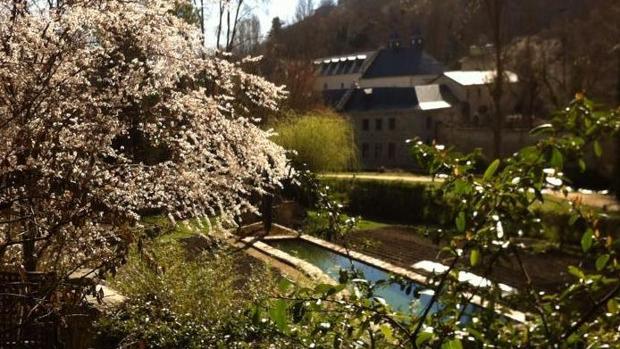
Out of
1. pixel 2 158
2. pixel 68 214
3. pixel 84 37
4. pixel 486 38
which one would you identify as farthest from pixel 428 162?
pixel 486 38

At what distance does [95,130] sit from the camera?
3883 millimetres

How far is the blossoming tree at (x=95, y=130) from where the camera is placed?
3381 millimetres

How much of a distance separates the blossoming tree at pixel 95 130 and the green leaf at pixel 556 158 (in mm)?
2296

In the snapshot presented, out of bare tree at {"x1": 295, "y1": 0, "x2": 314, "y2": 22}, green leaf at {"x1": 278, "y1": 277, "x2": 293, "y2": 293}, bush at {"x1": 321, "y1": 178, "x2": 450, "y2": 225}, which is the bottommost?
bush at {"x1": 321, "y1": 178, "x2": 450, "y2": 225}

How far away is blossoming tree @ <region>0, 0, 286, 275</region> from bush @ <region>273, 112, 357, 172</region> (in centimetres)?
1352

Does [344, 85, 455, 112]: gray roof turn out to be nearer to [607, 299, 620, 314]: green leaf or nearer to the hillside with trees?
the hillside with trees

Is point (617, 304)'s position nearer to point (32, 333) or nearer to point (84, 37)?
point (84, 37)

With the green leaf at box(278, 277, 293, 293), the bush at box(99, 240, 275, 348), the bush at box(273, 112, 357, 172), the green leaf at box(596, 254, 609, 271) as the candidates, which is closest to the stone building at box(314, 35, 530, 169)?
the bush at box(273, 112, 357, 172)

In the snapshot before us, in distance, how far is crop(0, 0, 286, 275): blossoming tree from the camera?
338cm

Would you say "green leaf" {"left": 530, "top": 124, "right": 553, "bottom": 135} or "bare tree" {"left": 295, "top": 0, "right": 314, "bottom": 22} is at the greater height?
"bare tree" {"left": 295, "top": 0, "right": 314, "bottom": 22}

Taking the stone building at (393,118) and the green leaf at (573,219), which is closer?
the green leaf at (573,219)

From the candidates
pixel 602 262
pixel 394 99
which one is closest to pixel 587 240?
pixel 602 262

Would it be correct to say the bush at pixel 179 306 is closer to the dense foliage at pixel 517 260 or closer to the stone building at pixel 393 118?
the dense foliage at pixel 517 260

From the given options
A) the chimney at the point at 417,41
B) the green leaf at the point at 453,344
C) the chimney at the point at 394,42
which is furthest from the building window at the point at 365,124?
the green leaf at the point at 453,344
